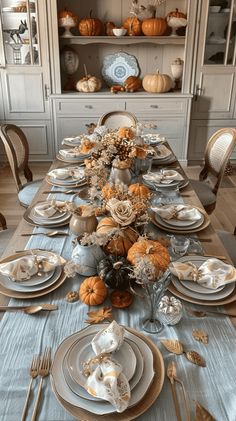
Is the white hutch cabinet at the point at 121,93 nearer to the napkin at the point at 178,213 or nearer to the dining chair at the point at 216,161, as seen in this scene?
the dining chair at the point at 216,161

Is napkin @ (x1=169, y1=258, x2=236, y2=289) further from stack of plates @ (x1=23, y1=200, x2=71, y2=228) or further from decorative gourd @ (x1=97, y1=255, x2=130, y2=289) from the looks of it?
stack of plates @ (x1=23, y1=200, x2=71, y2=228)

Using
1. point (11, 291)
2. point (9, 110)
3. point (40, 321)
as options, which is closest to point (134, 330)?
point (40, 321)

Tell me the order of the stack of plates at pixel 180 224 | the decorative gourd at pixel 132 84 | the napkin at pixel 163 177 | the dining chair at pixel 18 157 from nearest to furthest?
the stack of plates at pixel 180 224
the napkin at pixel 163 177
the dining chair at pixel 18 157
the decorative gourd at pixel 132 84

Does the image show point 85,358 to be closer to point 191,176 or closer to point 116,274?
point 116,274

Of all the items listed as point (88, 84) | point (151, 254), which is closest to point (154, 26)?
point (88, 84)

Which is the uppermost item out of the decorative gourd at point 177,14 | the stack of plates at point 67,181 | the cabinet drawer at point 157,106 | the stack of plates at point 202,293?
the decorative gourd at point 177,14

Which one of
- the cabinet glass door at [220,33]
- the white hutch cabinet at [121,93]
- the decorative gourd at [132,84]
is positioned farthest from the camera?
the decorative gourd at [132,84]

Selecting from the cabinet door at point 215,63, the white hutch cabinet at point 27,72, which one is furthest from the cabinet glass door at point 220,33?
the white hutch cabinet at point 27,72

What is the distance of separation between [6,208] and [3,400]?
2.65 meters

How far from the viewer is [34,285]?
47.9 inches

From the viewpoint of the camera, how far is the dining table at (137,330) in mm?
832

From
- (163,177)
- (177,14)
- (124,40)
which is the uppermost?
(177,14)

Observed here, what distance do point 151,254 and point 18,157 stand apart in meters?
1.70

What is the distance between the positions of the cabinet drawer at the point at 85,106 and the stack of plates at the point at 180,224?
266 centimetres
